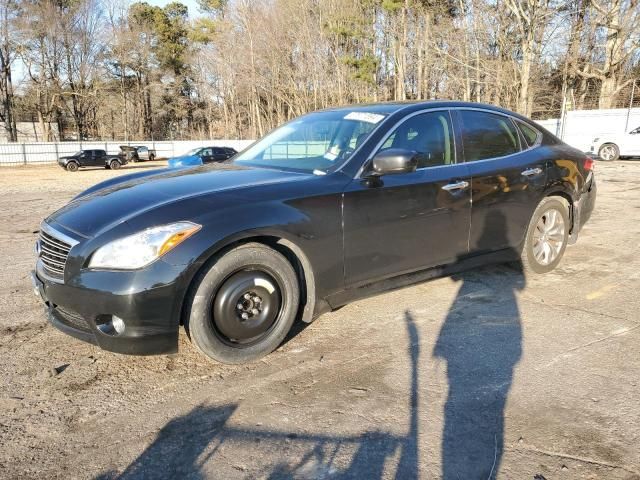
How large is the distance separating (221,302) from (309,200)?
34.4 inches

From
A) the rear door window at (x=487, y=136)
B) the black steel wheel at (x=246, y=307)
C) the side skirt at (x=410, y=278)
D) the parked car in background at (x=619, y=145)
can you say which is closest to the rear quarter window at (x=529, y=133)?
the rear door window at (x=487, y=136)

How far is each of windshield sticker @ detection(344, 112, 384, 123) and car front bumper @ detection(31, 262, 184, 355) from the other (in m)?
1.93

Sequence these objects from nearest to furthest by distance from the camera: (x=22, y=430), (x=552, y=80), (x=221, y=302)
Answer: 1. (x=22, y=430)
2. (x=221, y=302)
3. (x=552, y=80)

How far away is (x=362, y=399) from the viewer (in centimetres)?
271

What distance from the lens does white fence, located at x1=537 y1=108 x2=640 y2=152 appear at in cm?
2498

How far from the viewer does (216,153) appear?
92.2 ft

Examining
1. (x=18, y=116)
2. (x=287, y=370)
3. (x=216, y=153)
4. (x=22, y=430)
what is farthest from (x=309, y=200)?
(x=18, y=116)

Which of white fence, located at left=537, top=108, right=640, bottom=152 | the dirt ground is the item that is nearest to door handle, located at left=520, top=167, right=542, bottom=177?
the dirt ground

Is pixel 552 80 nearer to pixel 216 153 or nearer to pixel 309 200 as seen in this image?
pixel 216 153

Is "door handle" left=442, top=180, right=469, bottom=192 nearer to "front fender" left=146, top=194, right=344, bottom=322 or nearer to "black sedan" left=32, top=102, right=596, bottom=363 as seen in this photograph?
"black sedan" left=32, top=102, right=596, bottom=363

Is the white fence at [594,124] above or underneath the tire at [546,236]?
above

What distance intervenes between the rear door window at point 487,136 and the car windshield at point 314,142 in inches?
35.1

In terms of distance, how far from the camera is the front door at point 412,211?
3443 millimetres

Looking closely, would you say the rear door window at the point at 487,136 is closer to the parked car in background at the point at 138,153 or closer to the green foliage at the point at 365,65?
the green foliage at the point at 365,65
